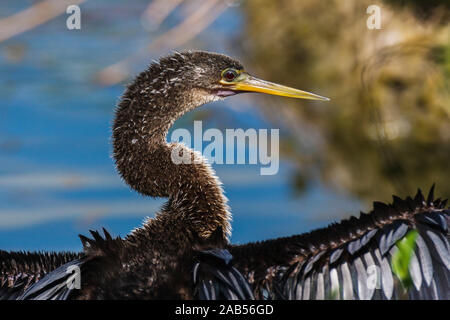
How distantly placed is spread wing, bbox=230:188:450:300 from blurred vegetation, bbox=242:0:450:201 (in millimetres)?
4139

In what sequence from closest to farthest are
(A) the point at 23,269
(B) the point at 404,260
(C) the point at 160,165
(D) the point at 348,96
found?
(B) the point at 404,260 < (A) the point at 23,269 < (C) the point at 160,165 < (D) the point at 348,96

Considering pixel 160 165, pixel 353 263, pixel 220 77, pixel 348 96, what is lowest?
pixel 353 263

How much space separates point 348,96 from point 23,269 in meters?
5.51

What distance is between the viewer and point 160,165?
308cm

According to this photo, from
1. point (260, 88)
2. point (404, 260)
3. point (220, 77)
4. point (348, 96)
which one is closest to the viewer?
point (404, 260)

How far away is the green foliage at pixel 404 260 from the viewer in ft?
7.57

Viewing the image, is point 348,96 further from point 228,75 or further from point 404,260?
point 404,260

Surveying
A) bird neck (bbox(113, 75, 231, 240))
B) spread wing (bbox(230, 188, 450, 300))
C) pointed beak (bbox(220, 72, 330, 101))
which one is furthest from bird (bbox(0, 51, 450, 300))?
pointed beak (bbox(220, 72, 330, 101))

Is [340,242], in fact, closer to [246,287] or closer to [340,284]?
[340,284]

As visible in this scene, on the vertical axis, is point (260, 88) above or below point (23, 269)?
above

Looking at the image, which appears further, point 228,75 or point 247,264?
point 228,75

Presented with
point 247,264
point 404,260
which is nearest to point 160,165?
point 247,264

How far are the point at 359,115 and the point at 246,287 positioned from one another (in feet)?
19.3

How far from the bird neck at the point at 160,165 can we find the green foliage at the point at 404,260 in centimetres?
86
